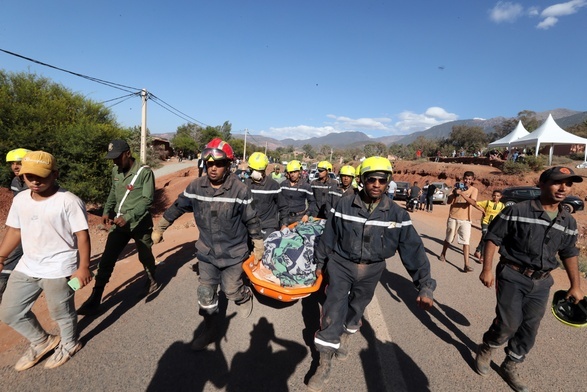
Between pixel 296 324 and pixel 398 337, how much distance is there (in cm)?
121

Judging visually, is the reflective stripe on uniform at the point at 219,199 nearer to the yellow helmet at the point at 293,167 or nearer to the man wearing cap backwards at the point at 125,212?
the man wearing cap backwards at the point at 125,212

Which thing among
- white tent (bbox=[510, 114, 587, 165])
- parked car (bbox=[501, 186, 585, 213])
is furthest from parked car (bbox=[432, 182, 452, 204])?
white tent (bbox=[510, 114, 587, 165])

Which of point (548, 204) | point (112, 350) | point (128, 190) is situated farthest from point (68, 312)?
point (548, 204)

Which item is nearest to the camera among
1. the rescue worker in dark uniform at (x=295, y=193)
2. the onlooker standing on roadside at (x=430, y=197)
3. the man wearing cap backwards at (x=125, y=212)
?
the man wearing cap backwards at (x=125, y=212)

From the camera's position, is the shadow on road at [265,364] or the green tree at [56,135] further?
the green tree at [56,135]

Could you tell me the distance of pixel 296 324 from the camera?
353 centimetres

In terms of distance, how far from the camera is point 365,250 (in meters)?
2.63

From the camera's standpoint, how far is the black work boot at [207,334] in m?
2.99

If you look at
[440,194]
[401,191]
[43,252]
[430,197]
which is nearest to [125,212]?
[43,252]

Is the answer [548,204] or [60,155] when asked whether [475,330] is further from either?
[60,155]

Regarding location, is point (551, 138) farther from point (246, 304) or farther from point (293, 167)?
point (246, 304)

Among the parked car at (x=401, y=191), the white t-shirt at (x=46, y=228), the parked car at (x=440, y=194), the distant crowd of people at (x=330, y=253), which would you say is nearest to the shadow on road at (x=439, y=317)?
the distant crowd of people at (x=330, y=253)

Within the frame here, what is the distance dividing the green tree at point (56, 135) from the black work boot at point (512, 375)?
40.5ft

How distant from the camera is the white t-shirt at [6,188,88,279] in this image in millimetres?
2432
